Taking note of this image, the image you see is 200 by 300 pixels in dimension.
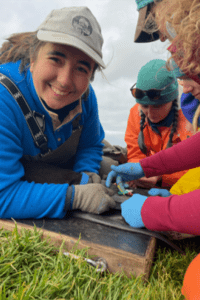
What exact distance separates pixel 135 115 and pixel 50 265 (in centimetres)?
226

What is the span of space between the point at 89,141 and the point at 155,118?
2.69ft

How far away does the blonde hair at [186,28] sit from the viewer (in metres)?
1.15

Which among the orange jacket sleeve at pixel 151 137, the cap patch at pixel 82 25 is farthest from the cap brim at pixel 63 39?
the orange jacket sleeve at pixel 151 137

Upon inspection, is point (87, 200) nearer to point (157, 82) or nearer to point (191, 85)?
point (191, 85)

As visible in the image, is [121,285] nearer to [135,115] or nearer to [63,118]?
[63,118]

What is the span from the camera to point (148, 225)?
1271 mm

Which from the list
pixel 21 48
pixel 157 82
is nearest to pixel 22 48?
pixel 21 48

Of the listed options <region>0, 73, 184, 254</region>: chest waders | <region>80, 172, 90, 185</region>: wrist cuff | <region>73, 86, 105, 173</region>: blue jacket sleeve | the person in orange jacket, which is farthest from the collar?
<region>80, 172, 90, 185</region>: wrist cuff

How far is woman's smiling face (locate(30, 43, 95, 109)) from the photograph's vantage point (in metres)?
1.54

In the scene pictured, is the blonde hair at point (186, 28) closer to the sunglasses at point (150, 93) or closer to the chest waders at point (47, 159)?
the chest waders at point (47, 159)

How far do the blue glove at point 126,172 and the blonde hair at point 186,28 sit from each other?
95 cm

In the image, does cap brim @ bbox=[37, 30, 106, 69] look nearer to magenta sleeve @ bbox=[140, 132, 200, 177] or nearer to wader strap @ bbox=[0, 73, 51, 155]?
wader strap @ bbox=[0, 73, 51, 155]

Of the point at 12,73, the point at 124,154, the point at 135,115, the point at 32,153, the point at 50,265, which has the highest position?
the point at 12,73

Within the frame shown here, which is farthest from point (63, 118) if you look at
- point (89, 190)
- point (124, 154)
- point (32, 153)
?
point (124, 154)
